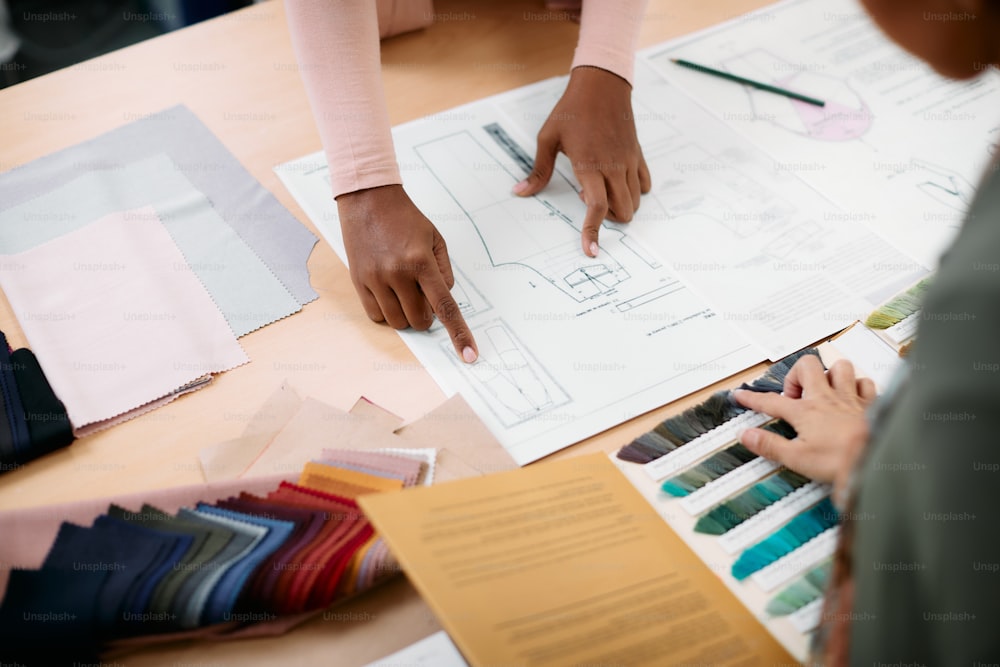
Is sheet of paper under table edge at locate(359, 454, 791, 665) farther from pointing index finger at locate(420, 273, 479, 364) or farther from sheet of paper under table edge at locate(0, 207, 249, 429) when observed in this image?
sheet of paper under table edge at locate(0, 207, 249, 429)

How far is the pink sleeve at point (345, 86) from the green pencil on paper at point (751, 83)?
1.77 feet

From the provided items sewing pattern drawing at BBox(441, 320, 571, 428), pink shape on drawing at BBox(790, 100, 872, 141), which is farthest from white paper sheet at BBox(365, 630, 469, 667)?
pink shape on drawing at BBox(790, 100, 872, 141)

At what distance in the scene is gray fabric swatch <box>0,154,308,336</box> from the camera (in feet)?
2.99

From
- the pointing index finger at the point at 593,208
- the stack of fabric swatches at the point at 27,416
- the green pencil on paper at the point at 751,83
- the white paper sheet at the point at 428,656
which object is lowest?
the white paper sheet at the point at 428,656

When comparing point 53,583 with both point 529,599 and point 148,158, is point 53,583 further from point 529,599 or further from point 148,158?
point 148,158

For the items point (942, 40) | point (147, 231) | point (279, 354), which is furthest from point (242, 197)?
point (942, 40)

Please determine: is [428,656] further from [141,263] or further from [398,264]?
[141,263]

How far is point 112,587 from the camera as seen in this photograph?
617mm

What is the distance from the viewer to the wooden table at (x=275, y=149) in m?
0.68

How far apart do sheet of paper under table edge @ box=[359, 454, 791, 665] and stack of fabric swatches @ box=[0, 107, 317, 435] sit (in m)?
0.34

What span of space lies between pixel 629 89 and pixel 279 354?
0.61 m

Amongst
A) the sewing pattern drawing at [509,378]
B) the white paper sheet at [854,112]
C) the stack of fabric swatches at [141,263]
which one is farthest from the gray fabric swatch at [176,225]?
the white paper sheet at [854,112]

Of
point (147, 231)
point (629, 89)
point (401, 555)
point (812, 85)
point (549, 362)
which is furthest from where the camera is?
point (812, 85)

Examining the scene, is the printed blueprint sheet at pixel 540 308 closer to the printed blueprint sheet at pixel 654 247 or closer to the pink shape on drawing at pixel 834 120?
the printed blueprint sheet at pixel 654 247
